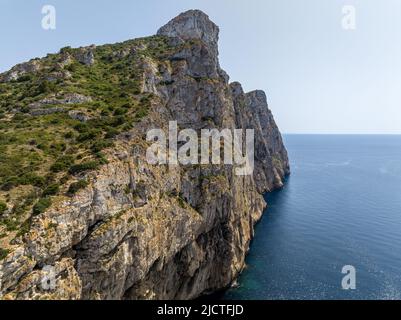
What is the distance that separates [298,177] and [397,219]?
279 feet

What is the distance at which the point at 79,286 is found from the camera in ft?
107

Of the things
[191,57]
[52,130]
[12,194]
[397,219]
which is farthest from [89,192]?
[397,219]

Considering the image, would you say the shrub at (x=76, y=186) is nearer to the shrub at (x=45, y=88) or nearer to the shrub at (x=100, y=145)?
the shrub at (x=100, y=145)

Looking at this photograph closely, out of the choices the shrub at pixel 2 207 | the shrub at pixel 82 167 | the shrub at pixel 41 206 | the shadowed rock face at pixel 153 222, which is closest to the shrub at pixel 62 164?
the shrub at pixel 82 167

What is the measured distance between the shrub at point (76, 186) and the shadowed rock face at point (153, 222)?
652mm

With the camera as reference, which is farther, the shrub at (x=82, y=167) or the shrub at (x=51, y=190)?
the shrub at (x=82, y=167)

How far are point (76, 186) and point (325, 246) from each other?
6756 cm

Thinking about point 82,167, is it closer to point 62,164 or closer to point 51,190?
point 62,164

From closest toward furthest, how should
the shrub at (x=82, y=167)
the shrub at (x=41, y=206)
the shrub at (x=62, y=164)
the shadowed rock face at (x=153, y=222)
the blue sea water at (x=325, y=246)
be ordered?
the shadowed rock face at (x=153, y=222) → the shrub at (x=41, y=206) → the shrub at (x=82, y=167) → the shrub at (x=62, y=164) → the blue sea water at (x=325, y=246)

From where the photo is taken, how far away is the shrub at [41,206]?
102 ft

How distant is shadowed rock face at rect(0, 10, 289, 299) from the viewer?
101 ft

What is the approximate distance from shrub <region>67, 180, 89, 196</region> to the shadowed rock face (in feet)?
2.14

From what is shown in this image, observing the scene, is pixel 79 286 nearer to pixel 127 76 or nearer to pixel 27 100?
pixel 27 100

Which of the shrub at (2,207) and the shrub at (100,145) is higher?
the shrub at (100,145)
